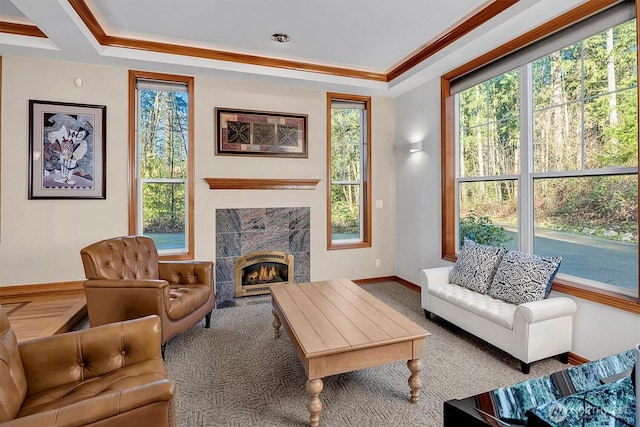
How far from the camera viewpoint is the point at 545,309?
2.31 metres

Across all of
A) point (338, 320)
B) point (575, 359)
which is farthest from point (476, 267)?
point (338, 320)

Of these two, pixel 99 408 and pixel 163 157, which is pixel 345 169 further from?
pixel 99 408

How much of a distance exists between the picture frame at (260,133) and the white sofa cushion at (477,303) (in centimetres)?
242

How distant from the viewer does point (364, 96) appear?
4.70 m

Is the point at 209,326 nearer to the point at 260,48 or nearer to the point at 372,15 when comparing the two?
the point at 260,48

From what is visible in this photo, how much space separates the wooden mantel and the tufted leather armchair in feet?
3.62

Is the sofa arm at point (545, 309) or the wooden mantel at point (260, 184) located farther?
the wooden mantel at point (260, 184)

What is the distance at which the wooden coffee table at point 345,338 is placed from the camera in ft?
5.76

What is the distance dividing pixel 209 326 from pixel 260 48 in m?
3.01

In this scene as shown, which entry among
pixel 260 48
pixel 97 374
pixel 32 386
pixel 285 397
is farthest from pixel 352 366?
pixel 260 48

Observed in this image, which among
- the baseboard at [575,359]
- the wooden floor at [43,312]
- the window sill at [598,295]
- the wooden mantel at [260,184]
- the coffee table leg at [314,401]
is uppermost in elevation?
the wooden mantel at [260,184]

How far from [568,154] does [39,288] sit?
524 centimetres

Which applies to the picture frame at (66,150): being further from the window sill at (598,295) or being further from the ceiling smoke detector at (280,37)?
the window sill at (598,295)

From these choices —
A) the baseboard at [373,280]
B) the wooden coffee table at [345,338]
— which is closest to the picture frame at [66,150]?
the wooden coffee table at [345,338]
